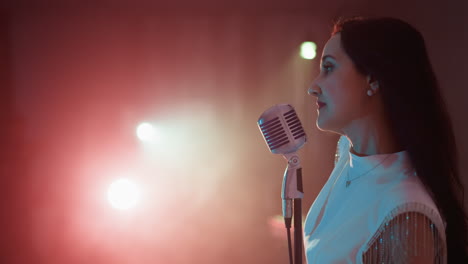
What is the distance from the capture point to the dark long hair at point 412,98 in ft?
2.82

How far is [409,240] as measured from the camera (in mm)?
751

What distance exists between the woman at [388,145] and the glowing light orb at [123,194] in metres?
1.61

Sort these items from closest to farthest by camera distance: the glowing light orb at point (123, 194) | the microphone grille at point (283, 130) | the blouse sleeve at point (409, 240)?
the blouse sleeve at point (409, 240), the microphone grille at point (283, 130), the glowing light orb at point (123, 194)

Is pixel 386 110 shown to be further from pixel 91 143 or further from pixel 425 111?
pixel 91 143

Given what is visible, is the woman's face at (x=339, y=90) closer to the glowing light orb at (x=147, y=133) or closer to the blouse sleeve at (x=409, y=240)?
the blouse sleeve at (x=409, y=240)

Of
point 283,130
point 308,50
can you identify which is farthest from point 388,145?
point 308,50

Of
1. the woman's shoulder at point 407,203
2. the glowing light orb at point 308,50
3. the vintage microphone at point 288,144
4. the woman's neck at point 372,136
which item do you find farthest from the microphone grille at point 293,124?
the glowing light orb at point 308,50

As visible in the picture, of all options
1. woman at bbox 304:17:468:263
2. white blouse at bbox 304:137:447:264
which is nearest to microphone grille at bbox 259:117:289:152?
woman at bbox 304:17:468:263

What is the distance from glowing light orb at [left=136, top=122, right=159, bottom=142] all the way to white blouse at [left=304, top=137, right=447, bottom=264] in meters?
1.54

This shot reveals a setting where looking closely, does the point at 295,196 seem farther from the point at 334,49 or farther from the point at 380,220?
the point at 334,49

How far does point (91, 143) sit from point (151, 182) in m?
0.46

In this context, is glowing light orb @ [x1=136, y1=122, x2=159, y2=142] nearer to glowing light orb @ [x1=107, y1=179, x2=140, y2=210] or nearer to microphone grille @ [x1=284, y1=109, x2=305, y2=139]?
glowing light orb @ [x1=107, y1=179, x2=140, y2=210]

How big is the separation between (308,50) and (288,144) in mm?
1596

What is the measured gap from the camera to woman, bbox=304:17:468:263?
790 mm
